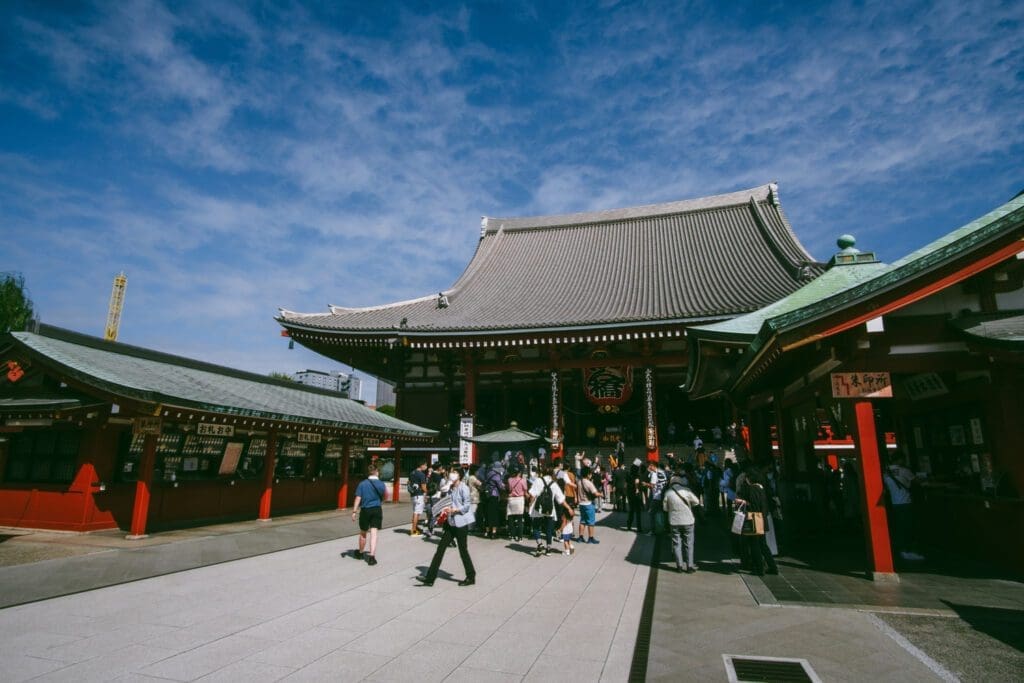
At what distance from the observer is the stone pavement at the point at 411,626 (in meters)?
4.52

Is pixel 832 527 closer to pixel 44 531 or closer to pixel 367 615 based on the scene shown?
pixel 367 615

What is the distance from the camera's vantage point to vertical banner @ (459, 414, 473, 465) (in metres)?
18.3

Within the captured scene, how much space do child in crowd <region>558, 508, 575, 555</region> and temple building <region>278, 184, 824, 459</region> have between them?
27.5 feet

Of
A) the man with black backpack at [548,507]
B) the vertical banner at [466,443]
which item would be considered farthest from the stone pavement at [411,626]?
the vertical banner at [466,443]

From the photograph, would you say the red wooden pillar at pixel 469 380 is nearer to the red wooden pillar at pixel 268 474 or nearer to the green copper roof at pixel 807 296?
the red wooden pillar at pixel 268 474

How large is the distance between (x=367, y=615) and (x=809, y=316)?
6.78 m

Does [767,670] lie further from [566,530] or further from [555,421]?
[555,421]

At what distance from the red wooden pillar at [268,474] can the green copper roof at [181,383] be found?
907 mm

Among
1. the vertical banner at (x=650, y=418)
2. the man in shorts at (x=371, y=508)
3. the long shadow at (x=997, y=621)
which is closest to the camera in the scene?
the long shadow at (x=997, y=621)

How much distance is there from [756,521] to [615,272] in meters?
17.1

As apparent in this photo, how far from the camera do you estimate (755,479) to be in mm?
8109

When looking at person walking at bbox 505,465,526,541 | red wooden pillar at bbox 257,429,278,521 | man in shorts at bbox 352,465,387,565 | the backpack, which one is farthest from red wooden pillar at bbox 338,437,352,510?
the backpack

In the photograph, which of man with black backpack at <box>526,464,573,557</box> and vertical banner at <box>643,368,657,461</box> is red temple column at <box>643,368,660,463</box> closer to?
vertical banner at <box>643,368,657,461</box>

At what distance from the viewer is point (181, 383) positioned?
12.9m
